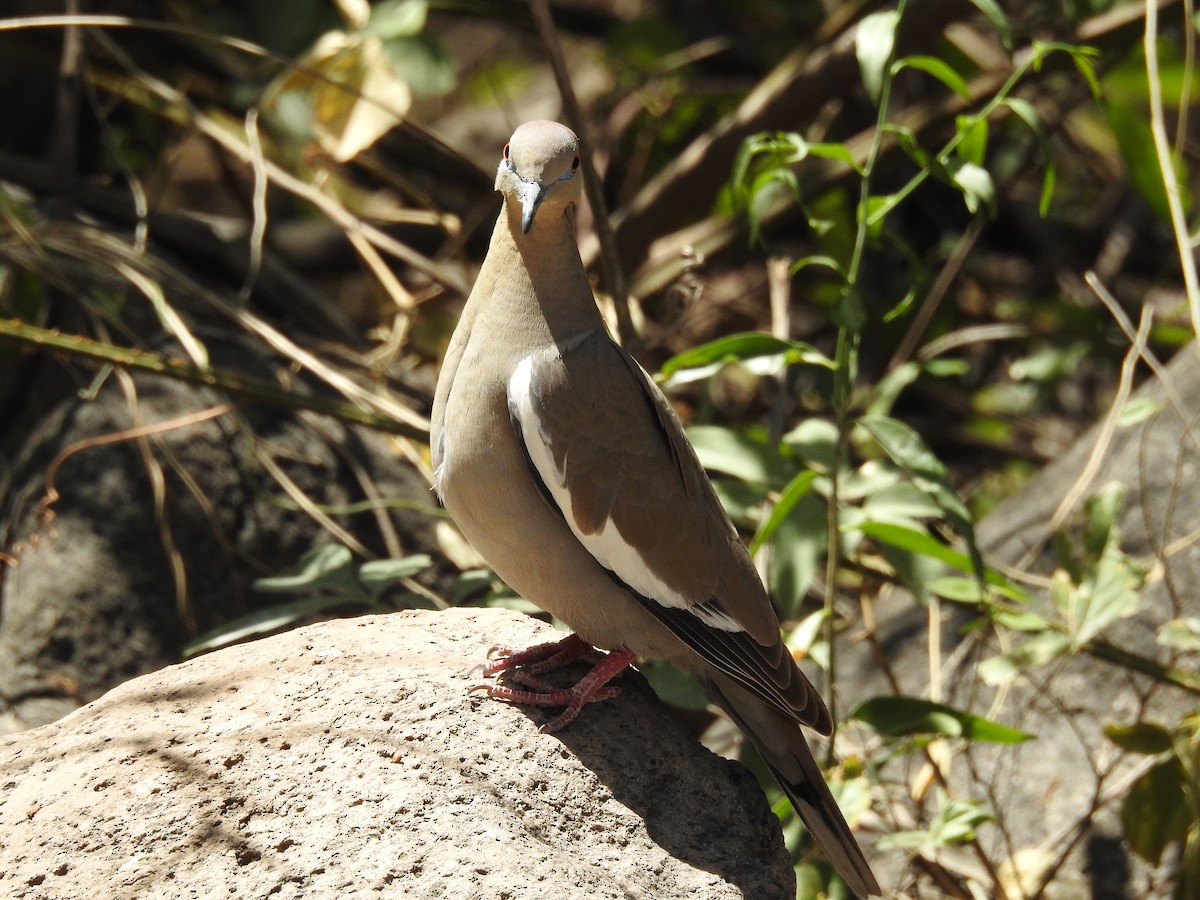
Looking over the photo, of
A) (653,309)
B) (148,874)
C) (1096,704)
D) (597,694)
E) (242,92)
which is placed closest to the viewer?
(148,874)

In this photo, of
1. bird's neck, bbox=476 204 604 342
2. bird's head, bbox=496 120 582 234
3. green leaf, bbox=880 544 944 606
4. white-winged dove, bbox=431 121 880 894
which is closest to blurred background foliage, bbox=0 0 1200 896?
green leaf, bbox=880 544 944 606

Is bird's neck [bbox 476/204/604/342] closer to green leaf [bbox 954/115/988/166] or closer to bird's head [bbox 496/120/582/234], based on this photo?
bird's head [bbox 496/120/582/234]

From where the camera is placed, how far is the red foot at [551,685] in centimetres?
267

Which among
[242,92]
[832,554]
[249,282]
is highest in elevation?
[242,92]

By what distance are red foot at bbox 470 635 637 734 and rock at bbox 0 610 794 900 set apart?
0.12ft


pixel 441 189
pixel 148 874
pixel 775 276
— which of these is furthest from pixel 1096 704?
pixel 441 189

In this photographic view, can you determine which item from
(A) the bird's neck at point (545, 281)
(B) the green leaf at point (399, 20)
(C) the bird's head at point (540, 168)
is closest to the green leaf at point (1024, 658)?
(A) the bird's neck at point (545, 281)

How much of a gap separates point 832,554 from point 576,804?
1132 mm

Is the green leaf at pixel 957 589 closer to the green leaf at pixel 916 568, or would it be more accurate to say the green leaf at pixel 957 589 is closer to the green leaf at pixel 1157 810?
the green leaf at pixel 916 568

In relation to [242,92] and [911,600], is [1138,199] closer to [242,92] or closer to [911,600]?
[911,600]

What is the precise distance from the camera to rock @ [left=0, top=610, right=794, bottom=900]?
2225 millimetres

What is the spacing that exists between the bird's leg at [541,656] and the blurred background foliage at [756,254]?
12.8 inches

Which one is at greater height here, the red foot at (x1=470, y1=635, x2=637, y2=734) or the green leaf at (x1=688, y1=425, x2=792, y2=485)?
the green leaf at (x1=688, y1=425, x2=792, y2=485)

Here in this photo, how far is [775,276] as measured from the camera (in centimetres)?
Result: 450
